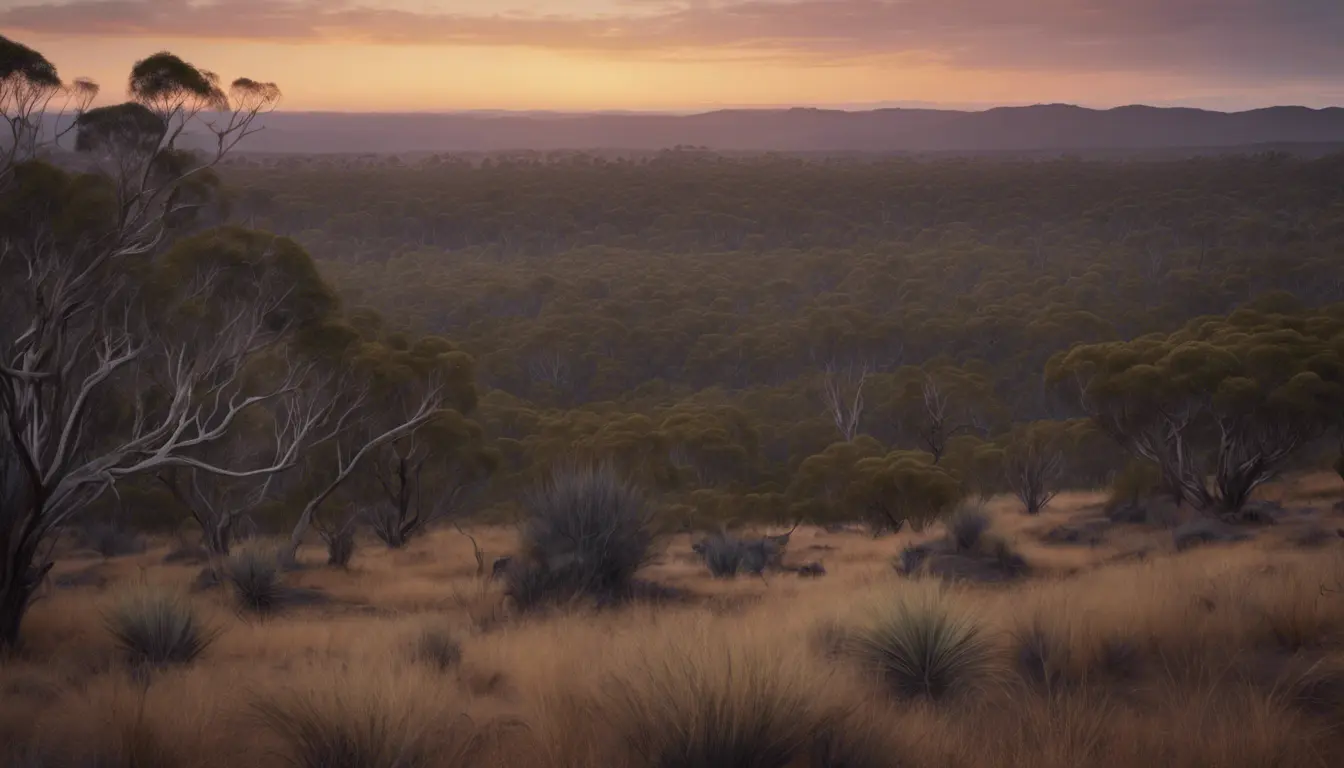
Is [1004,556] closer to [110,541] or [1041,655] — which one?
[1041,655]

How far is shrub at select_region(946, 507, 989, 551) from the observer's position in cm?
1738

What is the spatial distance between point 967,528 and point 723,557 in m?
4.21

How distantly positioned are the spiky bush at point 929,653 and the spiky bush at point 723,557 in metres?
10.7

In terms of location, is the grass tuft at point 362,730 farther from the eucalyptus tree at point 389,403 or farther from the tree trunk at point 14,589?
the eucalyptus tree at point 389,403

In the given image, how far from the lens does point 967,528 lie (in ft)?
57.3

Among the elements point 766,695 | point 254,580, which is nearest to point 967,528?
point 254,580

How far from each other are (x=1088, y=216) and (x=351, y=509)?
93.4 meters

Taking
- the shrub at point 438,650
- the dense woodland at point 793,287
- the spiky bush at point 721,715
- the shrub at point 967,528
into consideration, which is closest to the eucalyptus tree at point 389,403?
the dense woodland at point 793,287

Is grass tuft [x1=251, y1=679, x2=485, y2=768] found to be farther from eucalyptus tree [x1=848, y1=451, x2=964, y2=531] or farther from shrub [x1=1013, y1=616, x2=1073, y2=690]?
eucalyptus tree [x1=848, y1=451, x2=964, y2=531]

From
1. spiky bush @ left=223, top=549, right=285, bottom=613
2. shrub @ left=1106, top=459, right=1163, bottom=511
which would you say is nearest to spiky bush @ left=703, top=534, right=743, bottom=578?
spiky bush @ left=223, top=549, right=285, bottom=613

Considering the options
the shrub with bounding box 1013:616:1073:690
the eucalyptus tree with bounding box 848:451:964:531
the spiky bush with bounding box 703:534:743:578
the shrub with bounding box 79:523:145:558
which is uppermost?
the shrub with bounding box 1013:616:1073:690

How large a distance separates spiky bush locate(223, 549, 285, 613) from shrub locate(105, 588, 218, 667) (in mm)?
5703

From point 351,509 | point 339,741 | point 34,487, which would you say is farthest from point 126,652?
point 351,509

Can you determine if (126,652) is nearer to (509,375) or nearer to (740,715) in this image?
(740,715)
